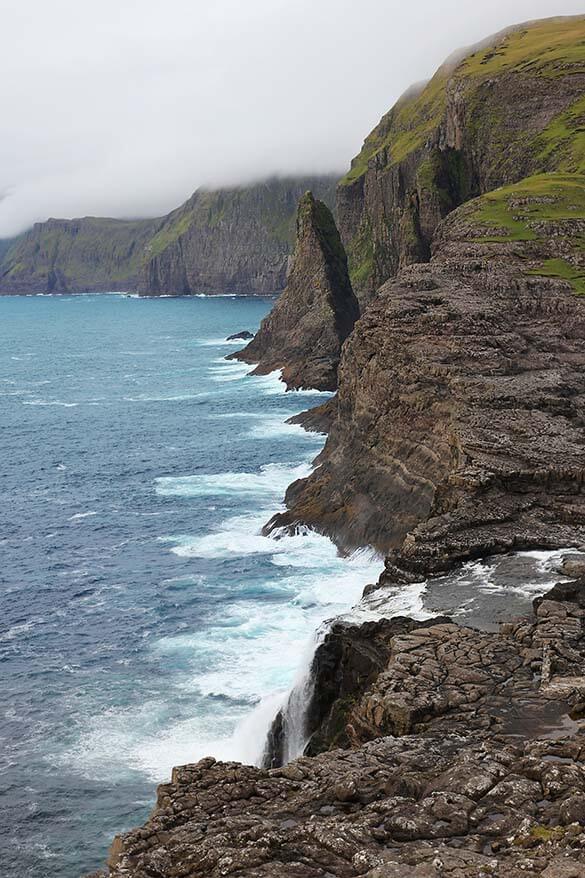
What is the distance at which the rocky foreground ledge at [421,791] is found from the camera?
863 inches

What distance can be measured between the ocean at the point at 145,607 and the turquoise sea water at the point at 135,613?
0.43 ft

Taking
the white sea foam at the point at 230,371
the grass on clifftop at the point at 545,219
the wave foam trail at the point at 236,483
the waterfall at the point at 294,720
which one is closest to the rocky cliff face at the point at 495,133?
the grass on clifftop at the point at 545,219

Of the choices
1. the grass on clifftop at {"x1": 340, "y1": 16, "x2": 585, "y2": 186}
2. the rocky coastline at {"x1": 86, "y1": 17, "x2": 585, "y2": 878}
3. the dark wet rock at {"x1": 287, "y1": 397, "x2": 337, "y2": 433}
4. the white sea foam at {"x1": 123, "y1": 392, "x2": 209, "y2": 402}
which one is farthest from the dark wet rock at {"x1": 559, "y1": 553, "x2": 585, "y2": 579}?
the white sea foam at {"x1": 123, "y1": 392, "x2": 209, "y2": 402}

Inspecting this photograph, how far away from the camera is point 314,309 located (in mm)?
142250

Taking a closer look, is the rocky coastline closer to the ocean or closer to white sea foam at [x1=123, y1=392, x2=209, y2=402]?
the ocean

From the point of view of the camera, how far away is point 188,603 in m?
60.9

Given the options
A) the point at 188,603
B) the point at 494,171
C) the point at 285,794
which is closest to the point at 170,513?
the point at 188,603

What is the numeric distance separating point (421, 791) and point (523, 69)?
134100 mm

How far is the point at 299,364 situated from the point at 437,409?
78.7 metres

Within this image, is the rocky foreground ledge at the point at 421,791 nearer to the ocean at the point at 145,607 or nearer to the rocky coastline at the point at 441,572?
the rocky coastline at the point at 441,572

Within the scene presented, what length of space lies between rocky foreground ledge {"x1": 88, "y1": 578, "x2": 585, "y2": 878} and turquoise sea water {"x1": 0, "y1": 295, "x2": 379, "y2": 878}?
1233 cm

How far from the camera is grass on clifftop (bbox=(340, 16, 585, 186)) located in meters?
125

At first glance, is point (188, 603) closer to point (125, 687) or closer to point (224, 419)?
point (125, 687)

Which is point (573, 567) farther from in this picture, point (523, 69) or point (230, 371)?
point (230, 371)
